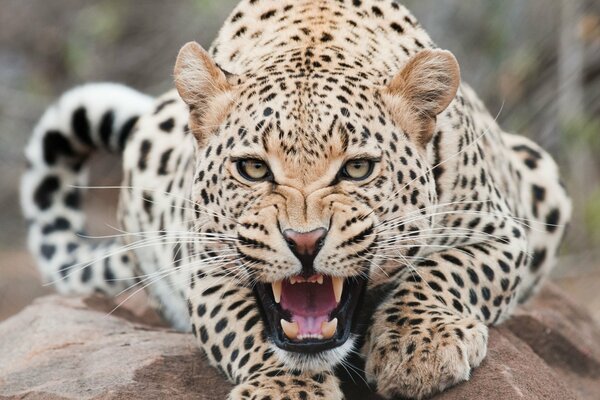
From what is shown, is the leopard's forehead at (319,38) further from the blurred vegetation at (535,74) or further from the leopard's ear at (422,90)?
the blurred vegetation at (535,74)

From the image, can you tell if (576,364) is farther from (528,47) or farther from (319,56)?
(528,47)

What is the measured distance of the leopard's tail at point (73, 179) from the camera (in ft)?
27.9

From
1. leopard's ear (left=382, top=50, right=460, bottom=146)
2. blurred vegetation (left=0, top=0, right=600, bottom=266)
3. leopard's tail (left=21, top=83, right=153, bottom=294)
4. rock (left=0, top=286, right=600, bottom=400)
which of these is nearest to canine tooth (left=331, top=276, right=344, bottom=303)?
rock (left=0, top=286, right=600, bottom=400)

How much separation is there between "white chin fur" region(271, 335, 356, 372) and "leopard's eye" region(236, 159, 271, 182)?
794mm

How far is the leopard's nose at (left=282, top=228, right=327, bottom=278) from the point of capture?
4.60 m

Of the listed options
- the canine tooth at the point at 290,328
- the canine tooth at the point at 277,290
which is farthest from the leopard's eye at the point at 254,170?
the canine tooth at the point at 290,328

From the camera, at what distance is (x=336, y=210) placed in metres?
4.75

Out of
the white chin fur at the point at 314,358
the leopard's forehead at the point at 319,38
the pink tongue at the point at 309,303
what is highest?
the leopard's forehead at the point at 319,38

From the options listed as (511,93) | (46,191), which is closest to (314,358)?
(46,191)

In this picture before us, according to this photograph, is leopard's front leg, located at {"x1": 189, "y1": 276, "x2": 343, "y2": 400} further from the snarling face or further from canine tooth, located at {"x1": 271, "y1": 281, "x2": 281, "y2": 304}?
canine tooth, located at {"x1": 271, "y1": 281, "x2": 281, "y2": 304}

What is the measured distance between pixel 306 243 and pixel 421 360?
90cm

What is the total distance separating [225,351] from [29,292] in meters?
9.08

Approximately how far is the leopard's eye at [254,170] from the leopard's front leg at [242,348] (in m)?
0.77

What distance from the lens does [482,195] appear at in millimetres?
6223
